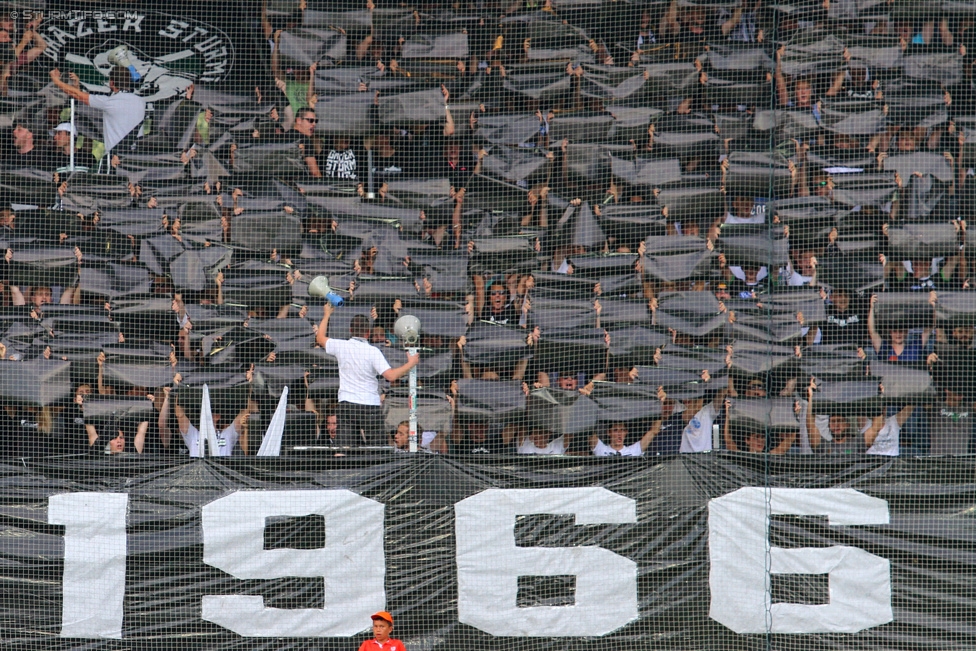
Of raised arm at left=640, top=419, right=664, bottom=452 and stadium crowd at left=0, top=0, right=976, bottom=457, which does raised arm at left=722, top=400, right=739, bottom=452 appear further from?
raised arm at left=640, top=419, right=664, bottom=452

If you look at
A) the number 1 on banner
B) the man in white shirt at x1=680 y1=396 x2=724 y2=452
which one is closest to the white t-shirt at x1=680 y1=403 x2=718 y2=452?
the man in white shirt at x1=680 y1=396 x2=724 y2=452

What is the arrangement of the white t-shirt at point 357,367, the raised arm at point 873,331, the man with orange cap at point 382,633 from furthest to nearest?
1. the raised arm at point 873,331
2. the white t-shirt at point 357,367
3. the man with orange cap at point 382,633

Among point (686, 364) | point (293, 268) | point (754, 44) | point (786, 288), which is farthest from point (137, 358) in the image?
point (754, 44)

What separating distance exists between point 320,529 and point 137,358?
2233 millimetres

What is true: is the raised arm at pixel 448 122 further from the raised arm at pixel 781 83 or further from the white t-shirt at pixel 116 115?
the raised arm at pixel 781 83

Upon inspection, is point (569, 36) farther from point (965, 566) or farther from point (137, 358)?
point (965, 566)

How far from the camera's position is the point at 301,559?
9438mm

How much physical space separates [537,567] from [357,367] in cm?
207

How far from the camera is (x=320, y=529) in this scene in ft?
31.1

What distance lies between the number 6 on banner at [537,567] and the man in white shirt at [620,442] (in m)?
0.64

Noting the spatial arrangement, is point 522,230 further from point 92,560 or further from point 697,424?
point 92,560

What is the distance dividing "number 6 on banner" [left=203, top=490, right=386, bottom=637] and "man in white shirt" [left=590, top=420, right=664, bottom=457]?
187 cm

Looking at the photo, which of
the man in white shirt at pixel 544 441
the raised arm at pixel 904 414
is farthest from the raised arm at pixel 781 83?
the man in white shirt at pixel 544 441

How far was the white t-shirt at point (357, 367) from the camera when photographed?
976 centimetres
